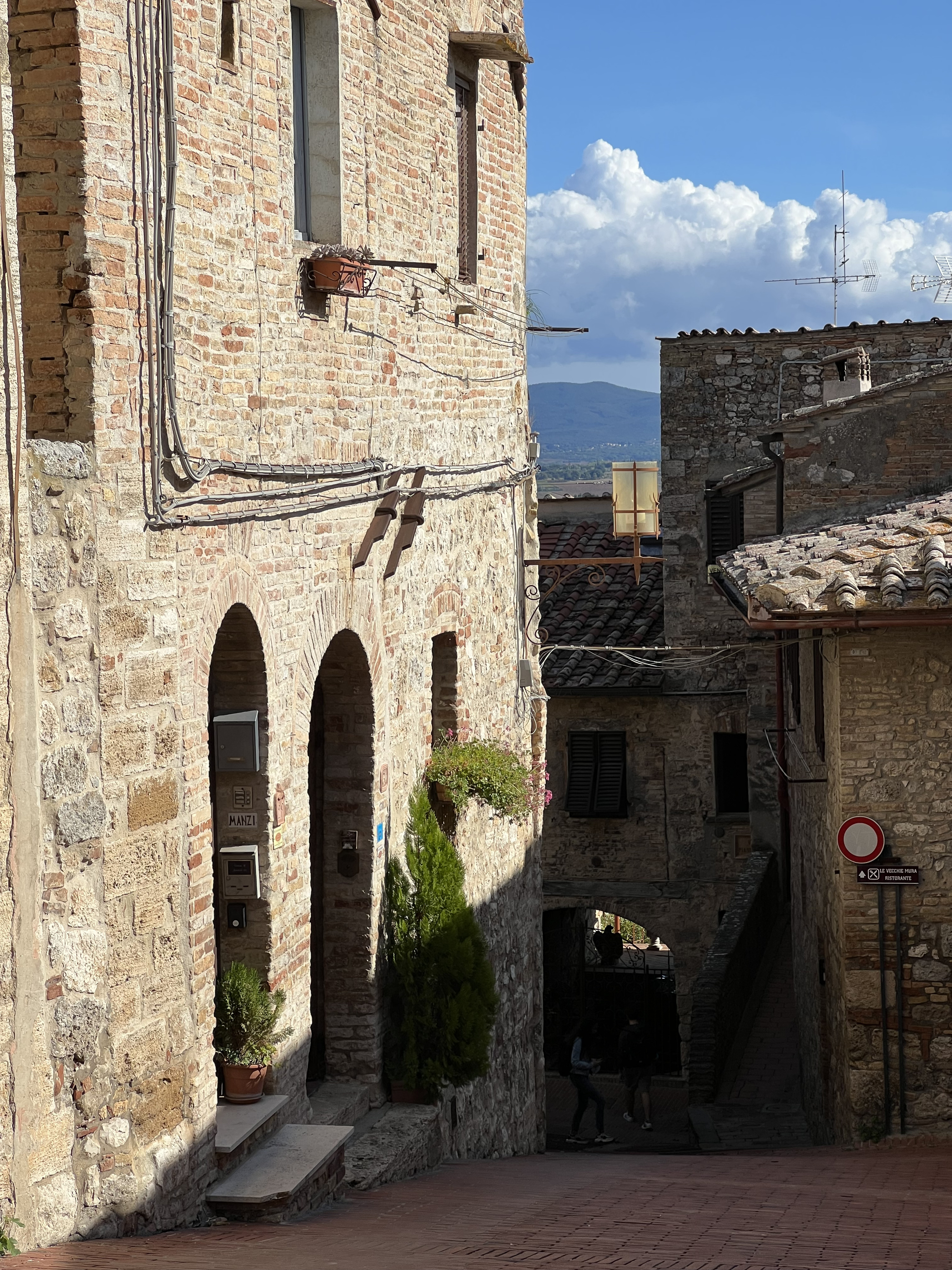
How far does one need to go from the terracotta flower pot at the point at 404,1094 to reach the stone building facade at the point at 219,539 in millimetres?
117

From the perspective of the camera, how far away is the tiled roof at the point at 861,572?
28.8 feet

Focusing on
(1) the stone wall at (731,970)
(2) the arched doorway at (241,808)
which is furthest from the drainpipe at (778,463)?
(2) the arched doorway at (241,808)

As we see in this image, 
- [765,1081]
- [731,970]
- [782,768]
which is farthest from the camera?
[782,768]

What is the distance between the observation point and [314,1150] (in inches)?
291

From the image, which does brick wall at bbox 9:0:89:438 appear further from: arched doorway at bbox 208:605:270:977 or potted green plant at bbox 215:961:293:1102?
potted green plant at bbox 215:961:293:1102

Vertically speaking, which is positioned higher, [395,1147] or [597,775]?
[597,775]

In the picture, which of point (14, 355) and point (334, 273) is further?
point (334, 273)

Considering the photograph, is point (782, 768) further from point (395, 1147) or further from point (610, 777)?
point (395, 1147)

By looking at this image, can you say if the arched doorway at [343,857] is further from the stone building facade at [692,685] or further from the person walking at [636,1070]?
the stone building facade at [692,685]

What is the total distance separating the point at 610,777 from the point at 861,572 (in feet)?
40.5

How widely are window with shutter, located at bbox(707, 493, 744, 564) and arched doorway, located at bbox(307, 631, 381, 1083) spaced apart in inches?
488

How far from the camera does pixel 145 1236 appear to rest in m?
6.11

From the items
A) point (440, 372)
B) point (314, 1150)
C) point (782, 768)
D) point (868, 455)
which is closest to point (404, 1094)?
point (314, 1150)

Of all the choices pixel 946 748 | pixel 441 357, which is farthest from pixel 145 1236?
pixel 441 357
